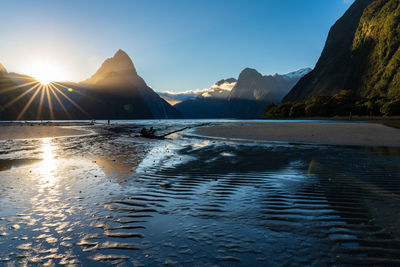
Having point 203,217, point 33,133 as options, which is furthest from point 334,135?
point 33,133

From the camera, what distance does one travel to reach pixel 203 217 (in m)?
5.96

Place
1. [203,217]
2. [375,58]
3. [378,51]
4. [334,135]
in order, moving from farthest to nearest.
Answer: [375,58] < [378,51] < [334,135] < [203,217]

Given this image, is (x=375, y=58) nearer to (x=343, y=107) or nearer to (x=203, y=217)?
(x=343, y=107)

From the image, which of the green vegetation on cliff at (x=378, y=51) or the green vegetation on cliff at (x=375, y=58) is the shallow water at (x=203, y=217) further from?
the green vegetation on cliff at (x=378, y=51)

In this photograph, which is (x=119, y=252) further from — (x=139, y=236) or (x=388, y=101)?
(x=388, y=101)

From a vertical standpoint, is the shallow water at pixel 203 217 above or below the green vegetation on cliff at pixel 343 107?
below

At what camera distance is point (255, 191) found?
8.15 m

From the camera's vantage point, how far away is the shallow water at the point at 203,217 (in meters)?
4.21

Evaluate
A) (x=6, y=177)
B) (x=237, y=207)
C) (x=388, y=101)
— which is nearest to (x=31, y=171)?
(x=6, y=177)

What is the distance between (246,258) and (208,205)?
2.83 metres

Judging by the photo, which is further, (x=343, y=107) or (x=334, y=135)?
(x=343, y=107)

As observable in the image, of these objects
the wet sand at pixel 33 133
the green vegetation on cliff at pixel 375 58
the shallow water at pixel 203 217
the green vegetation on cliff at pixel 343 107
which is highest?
the green vegetation on cliff at pixel 375 58

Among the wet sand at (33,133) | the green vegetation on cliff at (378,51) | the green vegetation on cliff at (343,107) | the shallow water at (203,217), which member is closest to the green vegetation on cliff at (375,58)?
the green vegetation on cliff at (378,51)

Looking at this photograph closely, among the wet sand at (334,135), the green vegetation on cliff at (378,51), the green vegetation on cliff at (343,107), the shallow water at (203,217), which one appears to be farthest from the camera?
the green vegetation on cliff at (378,51)
